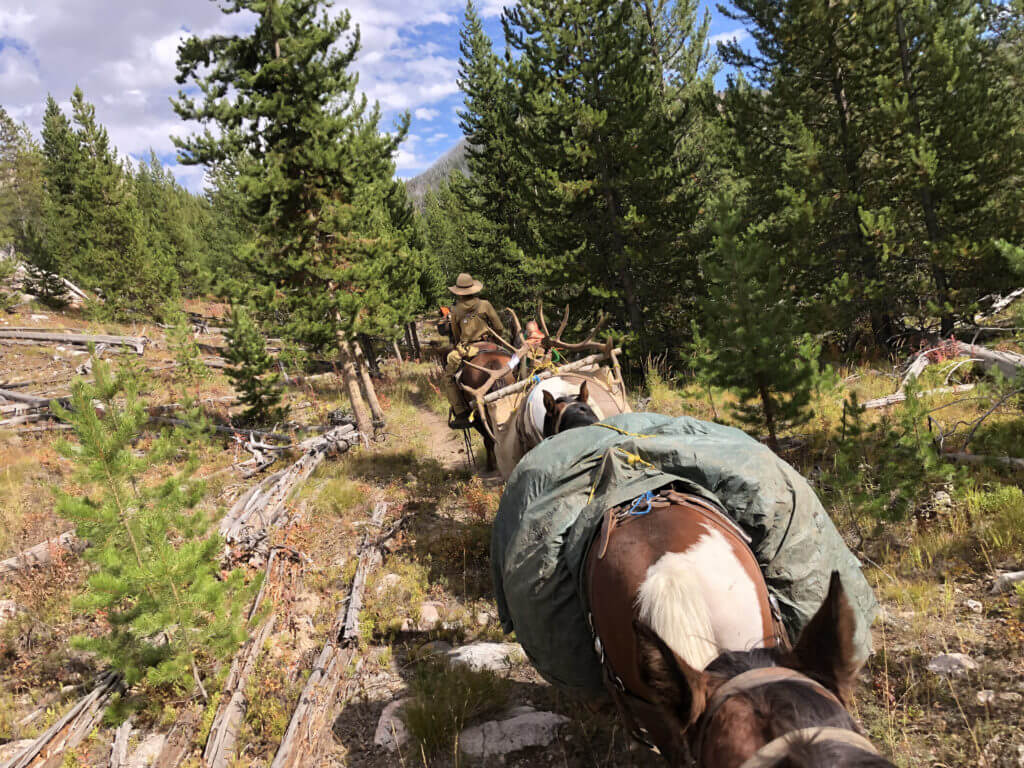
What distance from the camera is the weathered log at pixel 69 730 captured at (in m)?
3.25

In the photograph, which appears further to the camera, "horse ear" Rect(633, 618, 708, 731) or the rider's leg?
the rider's leg

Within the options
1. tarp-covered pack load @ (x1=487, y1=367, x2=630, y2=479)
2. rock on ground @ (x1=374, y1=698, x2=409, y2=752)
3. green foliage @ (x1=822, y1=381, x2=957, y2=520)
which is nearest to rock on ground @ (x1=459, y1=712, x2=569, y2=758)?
rock on ground @ (x1=374, y1=698, x2=409, y2=752)

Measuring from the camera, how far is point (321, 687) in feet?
12.8

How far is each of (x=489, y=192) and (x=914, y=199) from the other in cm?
1279

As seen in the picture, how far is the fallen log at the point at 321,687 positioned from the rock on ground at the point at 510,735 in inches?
43.3

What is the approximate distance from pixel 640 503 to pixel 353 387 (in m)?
10.9

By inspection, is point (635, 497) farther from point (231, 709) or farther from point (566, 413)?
point (231, 709)

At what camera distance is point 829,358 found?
453 inches

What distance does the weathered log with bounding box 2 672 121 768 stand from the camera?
3252 millimetres

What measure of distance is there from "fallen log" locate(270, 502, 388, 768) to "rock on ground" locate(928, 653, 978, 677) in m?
4.01

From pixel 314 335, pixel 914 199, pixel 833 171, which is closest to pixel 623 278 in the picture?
pixel 833 171

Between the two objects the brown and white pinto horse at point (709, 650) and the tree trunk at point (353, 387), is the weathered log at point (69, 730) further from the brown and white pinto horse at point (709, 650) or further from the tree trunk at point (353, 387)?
the tree trunk at point (353, 387)

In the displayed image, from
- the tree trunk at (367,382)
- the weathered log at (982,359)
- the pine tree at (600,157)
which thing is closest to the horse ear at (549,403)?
the weathered log at (982,359)

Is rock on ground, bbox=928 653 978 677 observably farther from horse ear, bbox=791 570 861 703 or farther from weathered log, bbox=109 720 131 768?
weathered log, bbox=109 720 131 768
